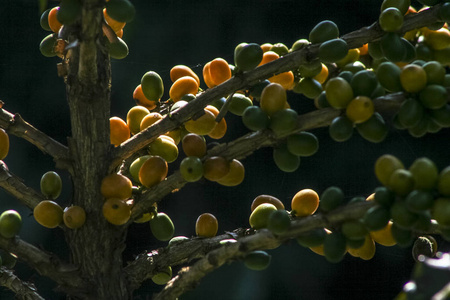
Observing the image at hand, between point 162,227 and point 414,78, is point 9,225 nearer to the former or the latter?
point 162,227

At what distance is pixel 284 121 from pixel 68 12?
0.66 feet

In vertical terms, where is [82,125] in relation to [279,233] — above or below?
above

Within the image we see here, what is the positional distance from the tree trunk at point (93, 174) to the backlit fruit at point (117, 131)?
0.15 ft

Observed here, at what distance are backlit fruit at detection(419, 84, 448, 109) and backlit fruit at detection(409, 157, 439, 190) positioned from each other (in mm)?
74

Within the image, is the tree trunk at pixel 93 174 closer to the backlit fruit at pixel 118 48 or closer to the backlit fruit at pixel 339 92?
the backlit fruit at pixel 118 48

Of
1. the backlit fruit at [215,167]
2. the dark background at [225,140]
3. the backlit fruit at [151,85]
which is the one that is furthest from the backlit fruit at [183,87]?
the dark background at [225,140]

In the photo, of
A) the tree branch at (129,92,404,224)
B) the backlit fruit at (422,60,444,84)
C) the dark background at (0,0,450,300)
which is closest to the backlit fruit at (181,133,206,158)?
the tree branch at (129,92,404,224)

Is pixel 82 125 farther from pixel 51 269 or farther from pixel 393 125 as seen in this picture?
pixel 393 125

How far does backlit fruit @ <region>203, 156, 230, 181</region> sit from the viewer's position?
544mm

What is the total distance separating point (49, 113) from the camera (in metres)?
1.22

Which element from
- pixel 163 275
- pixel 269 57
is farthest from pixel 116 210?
pixel 269 57

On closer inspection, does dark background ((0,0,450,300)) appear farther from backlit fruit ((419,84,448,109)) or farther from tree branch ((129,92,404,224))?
backlit fruit ((419,84,448,109))

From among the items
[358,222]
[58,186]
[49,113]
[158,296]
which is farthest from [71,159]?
[49,113]

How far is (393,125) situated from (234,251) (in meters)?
0.17
